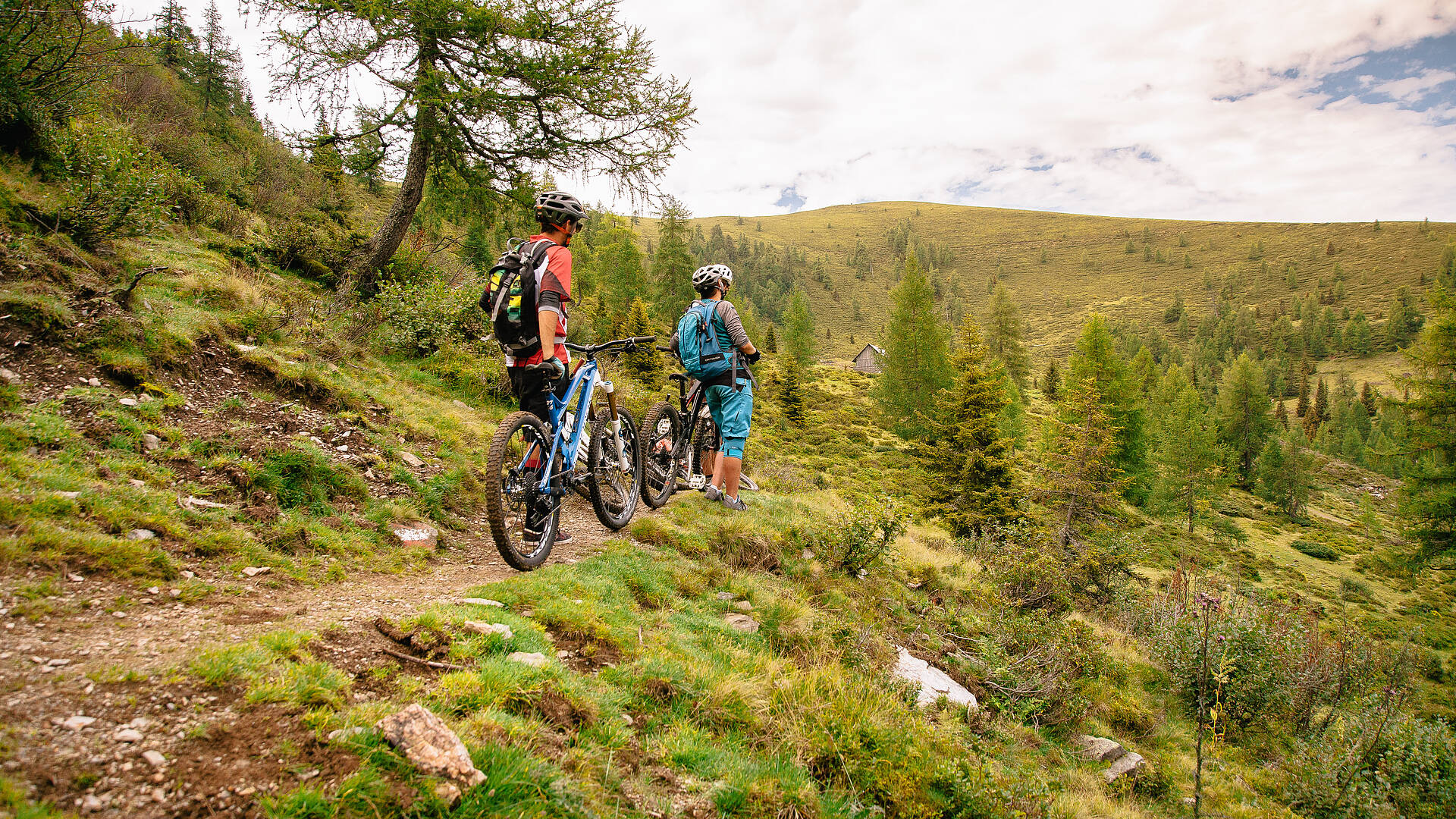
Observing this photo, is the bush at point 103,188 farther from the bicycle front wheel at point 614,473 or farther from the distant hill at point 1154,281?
the distant hill at point 1154,281

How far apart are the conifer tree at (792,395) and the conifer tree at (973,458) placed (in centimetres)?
1757

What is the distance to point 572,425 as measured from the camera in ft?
18.3

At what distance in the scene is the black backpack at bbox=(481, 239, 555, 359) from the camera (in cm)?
488

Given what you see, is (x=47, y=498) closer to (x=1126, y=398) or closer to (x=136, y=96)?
(x=136, y=96)

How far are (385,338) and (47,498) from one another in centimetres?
762

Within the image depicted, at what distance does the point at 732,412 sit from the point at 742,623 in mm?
2466

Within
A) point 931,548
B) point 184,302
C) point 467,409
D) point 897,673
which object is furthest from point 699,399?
point 931,548

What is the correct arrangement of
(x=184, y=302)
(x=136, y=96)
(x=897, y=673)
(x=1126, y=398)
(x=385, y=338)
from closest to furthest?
(x=897, y=673), (x=184, y=302), (x=385, y=338), (x=136, y=96), (x=1126, y=398)

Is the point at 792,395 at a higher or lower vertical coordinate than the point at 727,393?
lower

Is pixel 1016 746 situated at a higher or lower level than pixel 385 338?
lower

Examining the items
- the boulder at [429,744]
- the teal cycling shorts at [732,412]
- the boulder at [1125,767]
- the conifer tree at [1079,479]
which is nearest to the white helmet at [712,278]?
the teal cycling shorts at [732,412]

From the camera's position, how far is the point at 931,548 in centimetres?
1302

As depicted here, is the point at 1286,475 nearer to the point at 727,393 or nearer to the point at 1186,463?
the point at 1186,463

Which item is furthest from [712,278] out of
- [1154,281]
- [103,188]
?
[1154,281]
